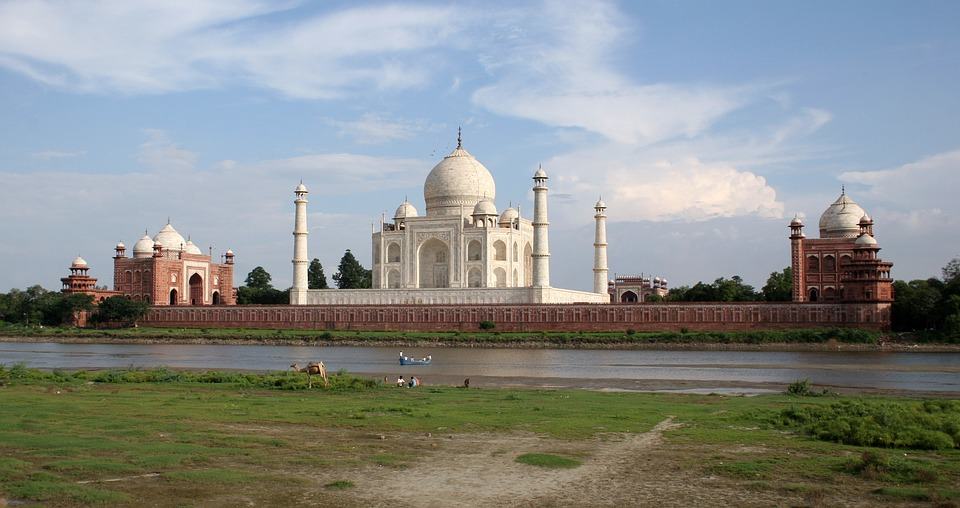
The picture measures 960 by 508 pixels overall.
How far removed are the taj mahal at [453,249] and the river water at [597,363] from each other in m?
13.2

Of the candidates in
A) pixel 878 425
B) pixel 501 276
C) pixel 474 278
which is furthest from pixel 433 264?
pixel 878 425

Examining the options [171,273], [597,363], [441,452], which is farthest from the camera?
[171,273]

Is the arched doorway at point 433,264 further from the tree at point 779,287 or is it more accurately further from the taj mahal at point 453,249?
the tree at point 779,287

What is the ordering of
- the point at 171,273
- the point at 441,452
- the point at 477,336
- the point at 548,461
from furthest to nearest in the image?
the point at 171,273 < the point at 477,336 < the point at 441,452 < the point at 548,461

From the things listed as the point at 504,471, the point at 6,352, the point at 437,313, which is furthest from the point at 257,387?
the point at 437,313

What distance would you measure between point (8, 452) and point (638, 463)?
8.13 metres

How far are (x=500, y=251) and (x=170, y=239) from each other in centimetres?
2982

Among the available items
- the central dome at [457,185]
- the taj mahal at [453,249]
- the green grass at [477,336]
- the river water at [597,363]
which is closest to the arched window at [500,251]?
the taj mahal at [453,249]

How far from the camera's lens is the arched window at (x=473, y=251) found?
230ft

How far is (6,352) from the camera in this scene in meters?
50.5

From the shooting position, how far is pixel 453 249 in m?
70.5

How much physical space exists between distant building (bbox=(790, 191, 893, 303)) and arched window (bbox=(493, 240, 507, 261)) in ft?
62.9

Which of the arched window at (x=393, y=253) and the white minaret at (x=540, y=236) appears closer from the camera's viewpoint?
the white minaret at (x=540, y=236)

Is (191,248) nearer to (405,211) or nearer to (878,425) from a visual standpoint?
(405,211)
